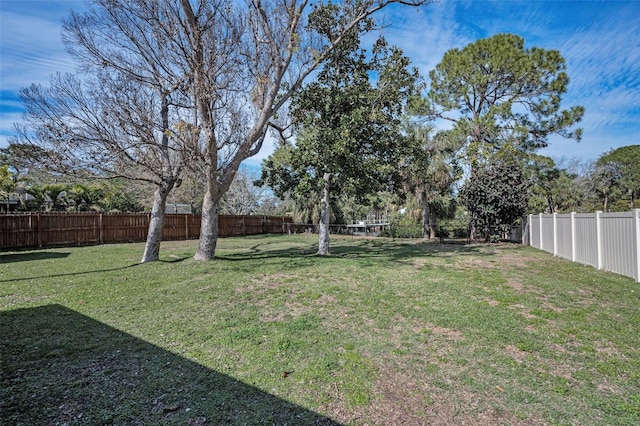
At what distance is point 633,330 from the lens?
3.95m

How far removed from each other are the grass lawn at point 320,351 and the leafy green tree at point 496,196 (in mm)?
9734

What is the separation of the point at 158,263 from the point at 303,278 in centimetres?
445

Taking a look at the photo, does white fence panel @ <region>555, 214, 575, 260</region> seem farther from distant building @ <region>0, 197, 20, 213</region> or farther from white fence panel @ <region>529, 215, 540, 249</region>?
distant building @ <region>0, 197, 20, 213</region>

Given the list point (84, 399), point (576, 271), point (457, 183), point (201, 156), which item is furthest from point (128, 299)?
point (457, 183)

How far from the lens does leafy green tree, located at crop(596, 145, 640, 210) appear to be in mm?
32344

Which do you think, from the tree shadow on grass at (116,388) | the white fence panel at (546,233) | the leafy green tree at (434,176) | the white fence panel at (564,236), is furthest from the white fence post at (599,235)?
the leafy green tree at (434,176)

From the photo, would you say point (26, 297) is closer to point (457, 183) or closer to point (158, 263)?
point (158, 263)

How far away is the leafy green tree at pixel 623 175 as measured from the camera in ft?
106

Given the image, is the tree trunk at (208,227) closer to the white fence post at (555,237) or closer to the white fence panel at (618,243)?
the white fence panel at (618,243)

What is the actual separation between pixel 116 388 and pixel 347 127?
29.0 feet

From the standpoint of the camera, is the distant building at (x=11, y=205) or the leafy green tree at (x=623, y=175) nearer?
the distant building at (x=11, y=205)

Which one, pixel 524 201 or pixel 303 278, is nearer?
pixel 303 278

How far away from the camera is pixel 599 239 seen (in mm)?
7922

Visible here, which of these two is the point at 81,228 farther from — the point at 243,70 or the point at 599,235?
the point at 599,235
